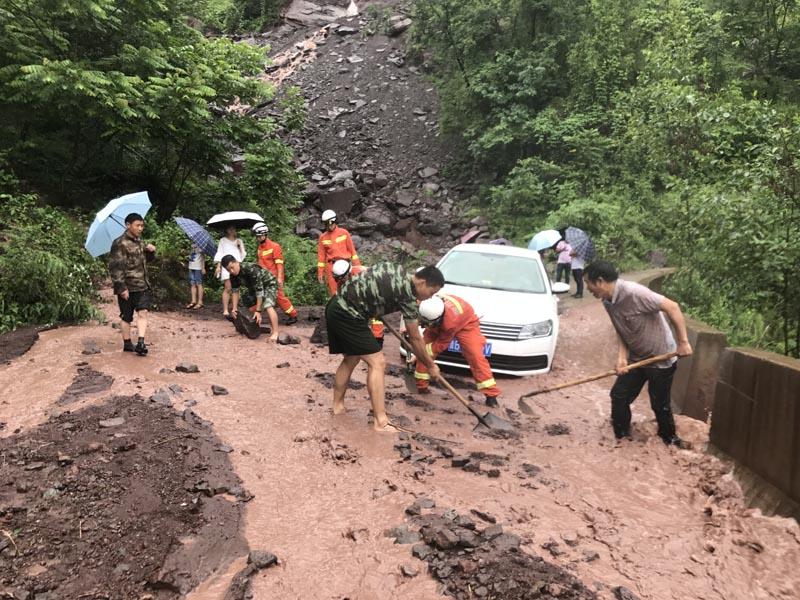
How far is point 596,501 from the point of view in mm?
4000

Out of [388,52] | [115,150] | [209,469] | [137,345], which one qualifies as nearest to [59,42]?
[115,150]

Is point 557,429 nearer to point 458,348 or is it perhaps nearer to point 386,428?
point 458,348

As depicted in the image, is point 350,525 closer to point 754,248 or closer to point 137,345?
point 137,345

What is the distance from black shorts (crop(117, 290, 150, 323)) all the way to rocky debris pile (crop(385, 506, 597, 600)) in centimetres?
440

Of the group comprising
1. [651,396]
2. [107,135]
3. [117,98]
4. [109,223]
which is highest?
[117,98]

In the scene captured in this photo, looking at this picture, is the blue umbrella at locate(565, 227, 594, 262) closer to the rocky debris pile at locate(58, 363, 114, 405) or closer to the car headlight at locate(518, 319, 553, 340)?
the car headlight at locate(518, 319, 553, 340)

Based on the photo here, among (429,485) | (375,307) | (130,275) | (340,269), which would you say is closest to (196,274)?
(130,275)

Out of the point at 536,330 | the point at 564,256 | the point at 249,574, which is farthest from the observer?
the point at 564,256

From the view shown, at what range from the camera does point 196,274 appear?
9281mm

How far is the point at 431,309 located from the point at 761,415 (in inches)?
114

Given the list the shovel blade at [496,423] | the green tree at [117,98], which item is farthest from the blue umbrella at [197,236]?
the shovel blade at [496,423]

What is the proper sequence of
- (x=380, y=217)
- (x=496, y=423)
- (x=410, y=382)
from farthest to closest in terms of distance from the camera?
1. (x=380, y=217)
2. (x=410, y=382)
3. (x=496, y=423)

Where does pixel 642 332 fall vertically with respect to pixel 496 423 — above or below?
above

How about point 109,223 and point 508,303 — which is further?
point 508,303
